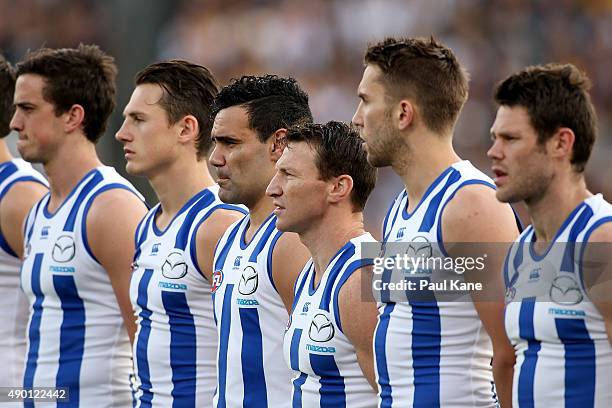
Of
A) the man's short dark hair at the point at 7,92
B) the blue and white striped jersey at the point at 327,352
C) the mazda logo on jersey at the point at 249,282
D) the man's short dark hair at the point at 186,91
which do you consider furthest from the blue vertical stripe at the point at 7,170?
the blue and white striped jersey at the point at 327,352

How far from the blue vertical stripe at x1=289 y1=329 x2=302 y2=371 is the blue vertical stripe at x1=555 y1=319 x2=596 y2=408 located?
116 centimetres

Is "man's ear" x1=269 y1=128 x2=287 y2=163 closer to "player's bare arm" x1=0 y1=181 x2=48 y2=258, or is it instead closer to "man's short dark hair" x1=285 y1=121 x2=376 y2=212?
"man's short dark hair" x1=285 y1=121 x2=376 y2=212

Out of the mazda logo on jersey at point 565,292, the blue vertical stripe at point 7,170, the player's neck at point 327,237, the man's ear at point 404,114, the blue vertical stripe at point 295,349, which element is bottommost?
the blue vertical stripe at point 295,349

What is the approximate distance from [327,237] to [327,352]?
517 mm

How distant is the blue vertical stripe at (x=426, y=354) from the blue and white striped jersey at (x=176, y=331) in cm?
138

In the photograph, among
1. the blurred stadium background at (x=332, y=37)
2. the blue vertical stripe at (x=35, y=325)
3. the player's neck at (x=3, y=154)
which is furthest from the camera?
the blurred stadium background at (x=332, y=37)

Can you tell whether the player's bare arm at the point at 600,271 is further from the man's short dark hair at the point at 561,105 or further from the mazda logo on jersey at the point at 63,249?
the mazda logo on jersey at the point at 63,249

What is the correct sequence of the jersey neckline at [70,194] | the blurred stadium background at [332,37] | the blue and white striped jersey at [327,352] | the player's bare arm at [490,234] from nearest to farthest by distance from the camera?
1. the player's bare arm at [490,234]
2. the blue and white striped jersey at [327,352]
3. the jersey neckline at [70,194]
4. the blurred stadium background at [332,37]

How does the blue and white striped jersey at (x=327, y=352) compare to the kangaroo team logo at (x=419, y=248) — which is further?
the blue and white striped jersey at (x=327, y=352)

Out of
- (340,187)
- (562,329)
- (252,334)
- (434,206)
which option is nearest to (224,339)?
(252,334)

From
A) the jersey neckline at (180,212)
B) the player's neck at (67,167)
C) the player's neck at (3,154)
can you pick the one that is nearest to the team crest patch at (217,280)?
the jersey neckline at (180,212)

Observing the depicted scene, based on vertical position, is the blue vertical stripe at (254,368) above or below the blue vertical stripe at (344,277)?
below

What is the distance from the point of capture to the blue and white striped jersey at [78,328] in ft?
21.6

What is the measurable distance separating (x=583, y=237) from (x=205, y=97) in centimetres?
260
